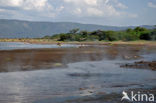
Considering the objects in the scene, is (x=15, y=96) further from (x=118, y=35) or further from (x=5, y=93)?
(x=118, y=35)

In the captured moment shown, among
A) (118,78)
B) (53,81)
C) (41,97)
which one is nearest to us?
(41,97)

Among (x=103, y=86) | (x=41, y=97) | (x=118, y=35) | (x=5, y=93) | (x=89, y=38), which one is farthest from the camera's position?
(x=89, y=38)

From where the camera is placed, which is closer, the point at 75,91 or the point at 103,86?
the point at 75,91

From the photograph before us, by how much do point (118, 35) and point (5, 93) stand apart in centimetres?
8321

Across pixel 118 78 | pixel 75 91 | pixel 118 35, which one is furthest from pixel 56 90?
pixel 118 35

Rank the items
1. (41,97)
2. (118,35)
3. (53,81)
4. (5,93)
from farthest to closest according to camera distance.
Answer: (118,35) < (53,81) < (5,93) < (41,97)

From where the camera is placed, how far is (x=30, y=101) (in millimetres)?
9391

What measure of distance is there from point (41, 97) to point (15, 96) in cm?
116

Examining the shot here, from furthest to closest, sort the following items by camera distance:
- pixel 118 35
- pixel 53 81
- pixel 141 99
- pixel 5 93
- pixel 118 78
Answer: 1. pixel 118 35
2. pixel 118 78
3. pixel 53 81
4. pixel 5 93
5. pixel 141 99

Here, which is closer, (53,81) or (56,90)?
(56,90)

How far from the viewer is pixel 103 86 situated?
12.4m

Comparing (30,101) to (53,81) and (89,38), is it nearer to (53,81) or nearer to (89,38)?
(53,81)

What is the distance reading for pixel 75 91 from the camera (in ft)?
36.6

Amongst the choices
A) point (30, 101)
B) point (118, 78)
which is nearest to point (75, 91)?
point (30, 101)
